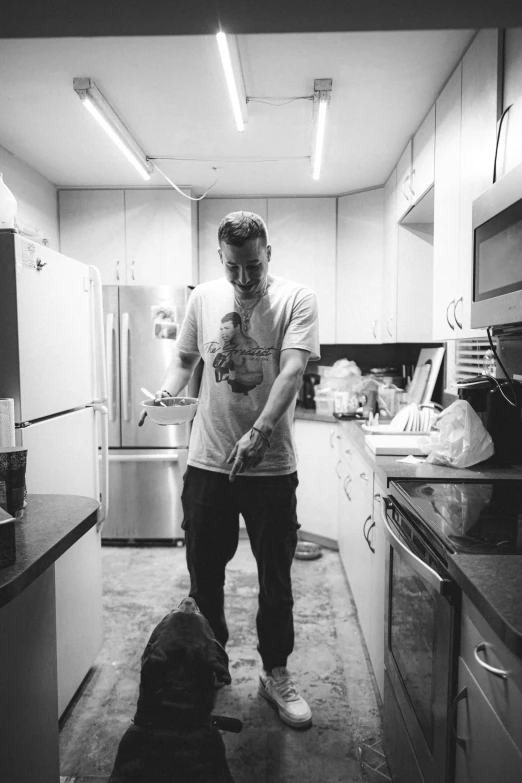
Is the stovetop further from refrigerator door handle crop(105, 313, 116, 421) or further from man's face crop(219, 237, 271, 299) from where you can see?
refrigerator door handle crop(105, 313, 116, 421)

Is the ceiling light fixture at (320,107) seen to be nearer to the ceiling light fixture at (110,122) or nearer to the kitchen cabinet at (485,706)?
the ceiling light fixture at (110,122)

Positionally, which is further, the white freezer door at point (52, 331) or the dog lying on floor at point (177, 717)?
the white freezer door at point (52, 331)

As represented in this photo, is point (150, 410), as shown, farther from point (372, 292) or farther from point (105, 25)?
point (372, 292)

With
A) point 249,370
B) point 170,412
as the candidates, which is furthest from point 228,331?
point 170,412

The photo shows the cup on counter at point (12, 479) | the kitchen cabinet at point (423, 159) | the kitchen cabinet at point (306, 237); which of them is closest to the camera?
the cup on counter at point (12, 479)

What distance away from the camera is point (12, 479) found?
45.7 inches

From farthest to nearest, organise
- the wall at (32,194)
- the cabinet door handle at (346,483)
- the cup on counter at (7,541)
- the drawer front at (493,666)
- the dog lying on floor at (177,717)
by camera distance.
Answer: the wall at (32,194), the cabinet door handle at (346,483), the dog lying on floor at (177,717), the cup on counter at (7,541), the drawer front at (493,666)

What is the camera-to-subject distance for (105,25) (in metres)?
0.72

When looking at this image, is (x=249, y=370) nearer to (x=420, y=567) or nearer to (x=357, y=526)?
(x=420, y=567)

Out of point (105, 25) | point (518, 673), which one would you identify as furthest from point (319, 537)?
point (105, 25)

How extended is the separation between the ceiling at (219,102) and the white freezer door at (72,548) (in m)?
1.36

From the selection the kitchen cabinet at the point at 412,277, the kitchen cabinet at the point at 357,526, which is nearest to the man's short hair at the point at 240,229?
the kitchen cabinet at the point at 357,526

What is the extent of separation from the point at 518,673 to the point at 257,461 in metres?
0.93

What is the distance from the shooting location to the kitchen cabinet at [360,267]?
3.65 meters
